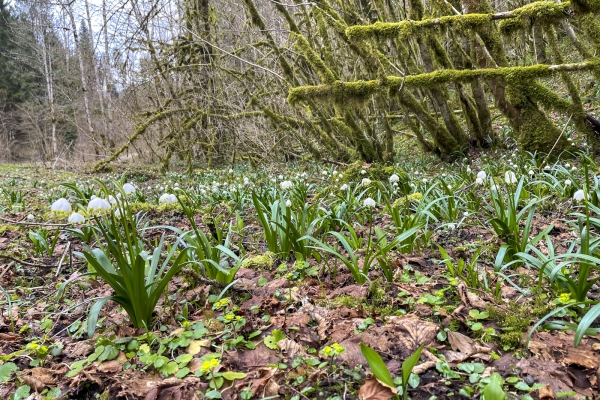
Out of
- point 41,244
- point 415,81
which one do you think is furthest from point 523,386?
point 415,81

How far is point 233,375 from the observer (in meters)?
1.48

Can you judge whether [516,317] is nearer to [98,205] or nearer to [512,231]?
[512,231]

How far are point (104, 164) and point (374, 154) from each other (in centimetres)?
823

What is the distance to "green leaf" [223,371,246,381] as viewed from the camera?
1472 millimetres

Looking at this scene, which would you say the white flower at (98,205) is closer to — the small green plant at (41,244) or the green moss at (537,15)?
the small green plant at (41,244)

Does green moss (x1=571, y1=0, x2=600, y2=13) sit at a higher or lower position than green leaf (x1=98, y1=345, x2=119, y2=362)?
higher

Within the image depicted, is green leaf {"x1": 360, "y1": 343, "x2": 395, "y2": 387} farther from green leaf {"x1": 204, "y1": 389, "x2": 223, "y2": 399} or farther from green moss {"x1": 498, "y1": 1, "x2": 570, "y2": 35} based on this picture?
green moss {"x1": 498, "y1": 1, "x2": 570, "y2": 35}

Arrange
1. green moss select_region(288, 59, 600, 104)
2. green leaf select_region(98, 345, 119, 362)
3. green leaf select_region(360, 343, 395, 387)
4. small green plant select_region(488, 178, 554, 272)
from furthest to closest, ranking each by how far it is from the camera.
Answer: green moss select_region(288, 59, 600, 104) < small green plant select_region(488, 178, 554, 272) < green leaf select_region(98, 345, 119, 362) < green leaf select_region(360, 343, 395, 387)

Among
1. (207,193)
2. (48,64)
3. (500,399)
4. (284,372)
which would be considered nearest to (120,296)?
(284,372)

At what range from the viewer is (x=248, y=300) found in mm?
2195

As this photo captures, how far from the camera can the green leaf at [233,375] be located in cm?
147

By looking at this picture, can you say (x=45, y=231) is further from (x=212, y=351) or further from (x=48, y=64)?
(x=48, y=64)

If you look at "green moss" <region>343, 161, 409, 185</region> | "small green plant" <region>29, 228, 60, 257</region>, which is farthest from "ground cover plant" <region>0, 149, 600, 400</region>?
"green moss" <region>343, 161, 409, 185</region>

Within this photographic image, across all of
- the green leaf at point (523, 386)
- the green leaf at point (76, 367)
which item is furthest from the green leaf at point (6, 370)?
the green leaf at point (523, 386)
